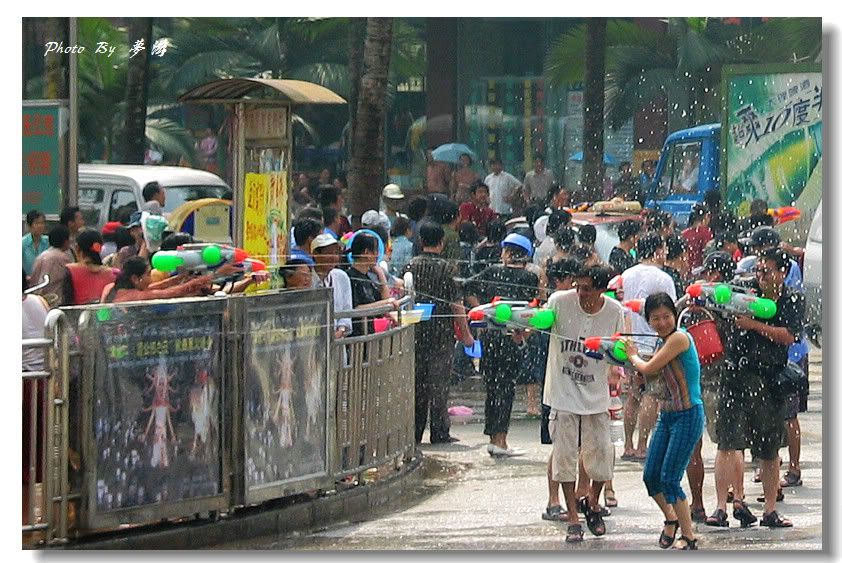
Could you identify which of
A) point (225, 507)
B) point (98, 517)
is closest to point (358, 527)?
point (225, 507)

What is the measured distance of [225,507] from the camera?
299 inches

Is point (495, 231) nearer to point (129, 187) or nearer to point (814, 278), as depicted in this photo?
point (814, 278)

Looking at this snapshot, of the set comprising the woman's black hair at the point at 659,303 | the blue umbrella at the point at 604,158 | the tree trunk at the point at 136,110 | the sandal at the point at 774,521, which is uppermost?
the tree trunk at the point at 136,110

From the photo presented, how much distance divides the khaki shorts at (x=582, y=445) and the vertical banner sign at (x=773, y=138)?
1583 mm

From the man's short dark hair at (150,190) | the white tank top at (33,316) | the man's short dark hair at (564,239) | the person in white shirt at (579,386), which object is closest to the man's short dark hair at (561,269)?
the man's short dark hair at (564,239)

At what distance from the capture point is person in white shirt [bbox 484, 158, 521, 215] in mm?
8477

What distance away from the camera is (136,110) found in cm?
823

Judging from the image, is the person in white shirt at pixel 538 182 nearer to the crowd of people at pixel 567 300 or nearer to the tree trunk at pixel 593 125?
the crowd of people at pixel 567 300

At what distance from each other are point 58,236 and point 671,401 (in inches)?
125

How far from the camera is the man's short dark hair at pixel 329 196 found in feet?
27.7

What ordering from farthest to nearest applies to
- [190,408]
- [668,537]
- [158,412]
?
[668,537] < [190,408] < [158,412]

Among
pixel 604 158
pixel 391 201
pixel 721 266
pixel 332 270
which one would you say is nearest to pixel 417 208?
pixel 391 201

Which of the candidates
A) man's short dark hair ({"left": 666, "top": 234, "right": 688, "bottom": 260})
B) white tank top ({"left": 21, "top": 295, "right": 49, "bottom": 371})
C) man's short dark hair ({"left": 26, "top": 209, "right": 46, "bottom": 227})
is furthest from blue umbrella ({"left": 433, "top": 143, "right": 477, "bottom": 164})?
white tank top ({"left": 21, "top": 295, "right": 49, "bottom": 371})

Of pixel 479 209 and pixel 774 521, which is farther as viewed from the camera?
pixel 479 209
